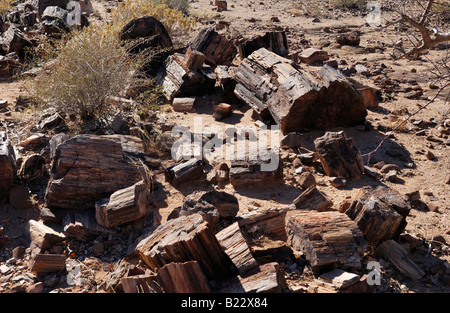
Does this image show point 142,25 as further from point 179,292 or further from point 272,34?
point 179,292

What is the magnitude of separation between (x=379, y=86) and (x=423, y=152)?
96.1 inches

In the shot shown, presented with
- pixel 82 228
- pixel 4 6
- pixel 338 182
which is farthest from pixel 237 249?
pixel 4 6

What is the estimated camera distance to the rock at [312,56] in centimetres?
941

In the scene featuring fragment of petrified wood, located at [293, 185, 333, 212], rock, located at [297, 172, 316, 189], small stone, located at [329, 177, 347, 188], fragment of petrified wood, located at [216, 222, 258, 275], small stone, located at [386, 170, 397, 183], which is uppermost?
fragment of petrified wood, located at [216, 222, 258, 275]

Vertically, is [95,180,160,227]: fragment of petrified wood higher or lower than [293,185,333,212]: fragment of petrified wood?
higher

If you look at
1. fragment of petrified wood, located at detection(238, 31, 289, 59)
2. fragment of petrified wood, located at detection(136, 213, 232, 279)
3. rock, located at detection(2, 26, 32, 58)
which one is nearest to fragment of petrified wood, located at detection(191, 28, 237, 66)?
fragment of petrified wood, located at detection(238, 31, 289, 59)

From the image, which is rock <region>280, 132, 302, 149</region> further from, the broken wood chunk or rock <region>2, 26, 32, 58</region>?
rock <region>2, 26, 32, 58</region>

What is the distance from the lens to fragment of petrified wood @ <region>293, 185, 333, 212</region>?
15.8ft

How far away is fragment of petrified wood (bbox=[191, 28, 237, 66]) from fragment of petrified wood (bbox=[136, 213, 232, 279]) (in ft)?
16.9

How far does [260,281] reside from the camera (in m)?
3.50

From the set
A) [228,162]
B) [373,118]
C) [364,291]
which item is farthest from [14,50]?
[364,291]

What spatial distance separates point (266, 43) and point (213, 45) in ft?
3.29

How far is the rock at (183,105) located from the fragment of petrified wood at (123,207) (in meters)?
2.95

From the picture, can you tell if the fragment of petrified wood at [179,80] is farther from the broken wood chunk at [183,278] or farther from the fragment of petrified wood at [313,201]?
the broken wood chunk at [183,278]
